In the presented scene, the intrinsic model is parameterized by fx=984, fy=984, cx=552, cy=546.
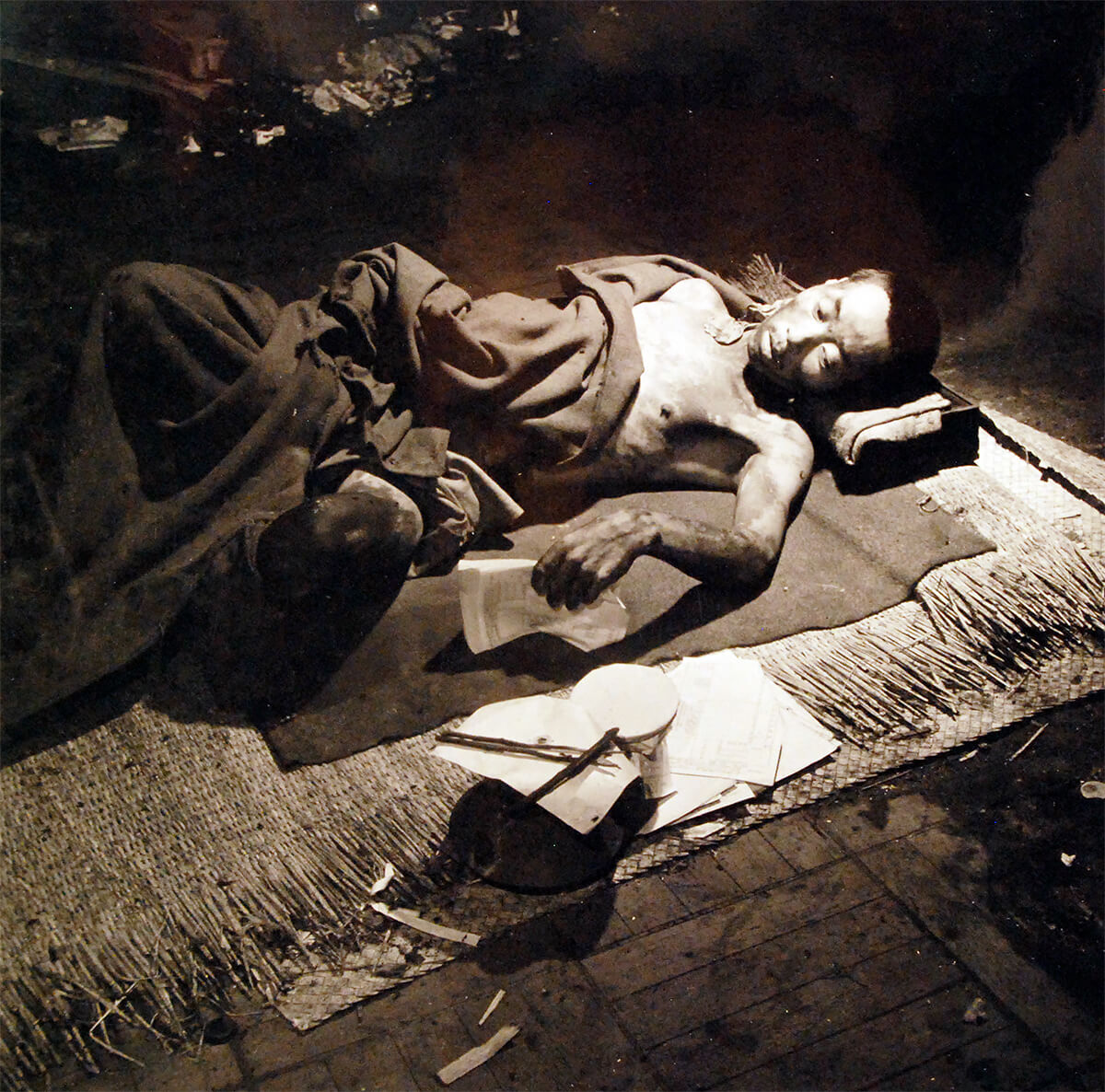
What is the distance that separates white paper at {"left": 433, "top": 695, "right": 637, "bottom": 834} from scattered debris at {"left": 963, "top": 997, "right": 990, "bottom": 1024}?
22.2 inches

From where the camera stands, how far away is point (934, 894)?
5.03ft

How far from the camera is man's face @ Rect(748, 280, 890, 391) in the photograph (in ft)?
6.66

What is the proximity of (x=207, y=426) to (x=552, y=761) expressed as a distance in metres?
0.92

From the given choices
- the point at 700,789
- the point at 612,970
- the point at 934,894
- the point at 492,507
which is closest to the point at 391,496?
the point at 492,507

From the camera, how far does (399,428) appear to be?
1.97 meters

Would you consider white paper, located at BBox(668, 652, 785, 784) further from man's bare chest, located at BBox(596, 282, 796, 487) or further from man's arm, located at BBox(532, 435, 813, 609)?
man's bare chest, located at BBox(596, 282, 796, 487)

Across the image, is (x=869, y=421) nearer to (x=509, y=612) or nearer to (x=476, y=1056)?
(x=509, y=612)

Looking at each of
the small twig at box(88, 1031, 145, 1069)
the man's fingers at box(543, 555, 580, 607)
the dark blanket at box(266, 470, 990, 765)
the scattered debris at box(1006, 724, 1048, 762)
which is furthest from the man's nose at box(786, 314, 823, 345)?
the small twig at box(88, 1031, 145, 1069)

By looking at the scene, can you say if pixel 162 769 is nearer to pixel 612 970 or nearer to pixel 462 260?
pixel 612 970

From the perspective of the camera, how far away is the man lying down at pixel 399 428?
5.81ft

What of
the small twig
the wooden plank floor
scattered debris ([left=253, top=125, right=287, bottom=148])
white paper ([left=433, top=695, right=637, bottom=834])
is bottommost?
the small twig

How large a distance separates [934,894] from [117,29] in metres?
2.81

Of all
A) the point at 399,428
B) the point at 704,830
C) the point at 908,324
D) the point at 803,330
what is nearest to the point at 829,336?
the point at 803,330

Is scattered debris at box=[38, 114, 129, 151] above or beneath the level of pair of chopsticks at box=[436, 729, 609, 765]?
above
